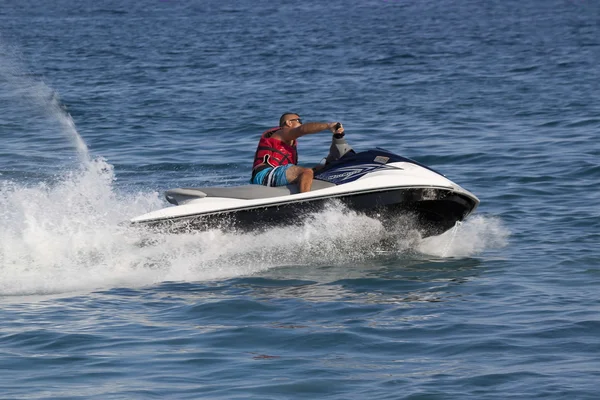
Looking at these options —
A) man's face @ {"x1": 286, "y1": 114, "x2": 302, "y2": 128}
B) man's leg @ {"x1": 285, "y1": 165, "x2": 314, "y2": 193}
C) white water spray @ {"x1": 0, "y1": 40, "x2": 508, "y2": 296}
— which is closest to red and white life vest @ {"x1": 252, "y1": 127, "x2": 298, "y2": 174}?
man's face @ {"x1": 286, "y1": 114, "x2": 302, "y2": 128}

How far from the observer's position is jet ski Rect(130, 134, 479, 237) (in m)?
10.6

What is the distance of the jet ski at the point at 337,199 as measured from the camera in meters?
10.6

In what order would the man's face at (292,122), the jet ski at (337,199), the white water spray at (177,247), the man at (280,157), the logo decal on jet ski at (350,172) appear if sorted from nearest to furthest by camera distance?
1. the white water spray at (177,247)
2. the jet ski at (337,199)
3. the logo decal on jet ski at (350,172)
4. the man at (280,157)
5. the man's face at (292,122)

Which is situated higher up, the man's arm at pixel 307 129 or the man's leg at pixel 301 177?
the man's arm at pixel 307 129

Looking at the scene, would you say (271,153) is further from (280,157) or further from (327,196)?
(327,196)

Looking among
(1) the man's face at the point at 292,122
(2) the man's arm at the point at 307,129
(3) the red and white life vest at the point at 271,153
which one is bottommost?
(3) the red and white life vest at the point at 271,153

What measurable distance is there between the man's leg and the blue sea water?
336 mm

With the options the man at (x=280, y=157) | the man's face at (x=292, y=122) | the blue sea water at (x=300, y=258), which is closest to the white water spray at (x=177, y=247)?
the blue sea water at (x=300, y=258)

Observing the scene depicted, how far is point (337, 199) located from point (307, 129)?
742 mm

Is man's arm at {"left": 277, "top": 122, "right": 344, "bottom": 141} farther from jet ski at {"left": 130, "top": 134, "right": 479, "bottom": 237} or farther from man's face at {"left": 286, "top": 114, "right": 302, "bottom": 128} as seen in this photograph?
jet ski at {"left": 130, "top": 134, "right": 479, "bottom": 237}

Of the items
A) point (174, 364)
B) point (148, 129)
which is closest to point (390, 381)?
point (174, 364)

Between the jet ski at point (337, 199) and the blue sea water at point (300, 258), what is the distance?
0.16 m

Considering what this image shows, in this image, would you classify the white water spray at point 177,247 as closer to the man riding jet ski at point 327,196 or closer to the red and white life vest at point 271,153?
the man riding jet ski at point 327,196

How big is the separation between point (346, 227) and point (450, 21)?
35928 millimetres
